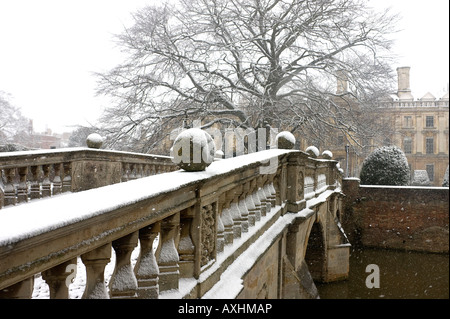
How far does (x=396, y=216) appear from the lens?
16859 millimetres

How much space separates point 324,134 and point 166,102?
18.8 feet

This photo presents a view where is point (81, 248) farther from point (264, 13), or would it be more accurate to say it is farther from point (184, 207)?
point (264, 13)

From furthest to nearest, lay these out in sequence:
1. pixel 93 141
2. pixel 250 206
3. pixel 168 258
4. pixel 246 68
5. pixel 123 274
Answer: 1. pixel 246 68
2. pixel 93 141
3. pixel 250 206
4. pixel 168 258
5. pixel 123 274

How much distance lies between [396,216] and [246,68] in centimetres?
1061

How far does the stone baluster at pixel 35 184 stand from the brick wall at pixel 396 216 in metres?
14.6

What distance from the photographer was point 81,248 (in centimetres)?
150

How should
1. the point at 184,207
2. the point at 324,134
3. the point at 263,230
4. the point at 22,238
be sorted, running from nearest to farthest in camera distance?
1. the point at 22,238
2. the point at 184,207
3. the point at 263,230
4. the point at 324,134

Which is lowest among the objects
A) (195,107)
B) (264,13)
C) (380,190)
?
(380,190)

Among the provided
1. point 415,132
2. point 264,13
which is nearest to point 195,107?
point 264,13

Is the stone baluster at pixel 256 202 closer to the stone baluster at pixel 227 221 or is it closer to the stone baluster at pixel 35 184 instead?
the stone baluster at pixel 227 221

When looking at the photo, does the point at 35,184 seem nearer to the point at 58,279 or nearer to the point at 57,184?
the point at 57,184

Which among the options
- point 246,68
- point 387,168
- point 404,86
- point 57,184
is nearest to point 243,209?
point 57,184

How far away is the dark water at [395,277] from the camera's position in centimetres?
1100

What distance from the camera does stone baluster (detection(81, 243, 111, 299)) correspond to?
5.44 ft
